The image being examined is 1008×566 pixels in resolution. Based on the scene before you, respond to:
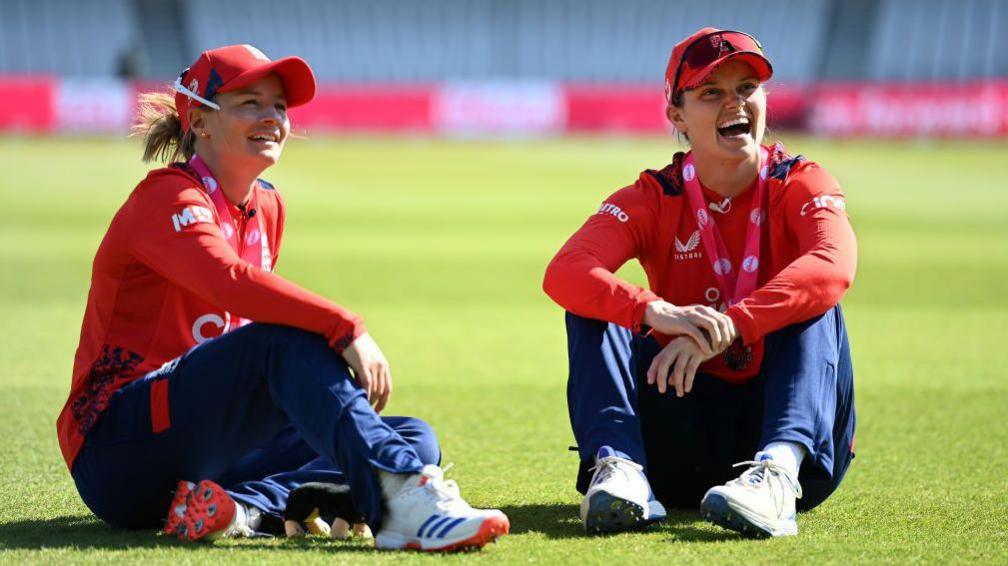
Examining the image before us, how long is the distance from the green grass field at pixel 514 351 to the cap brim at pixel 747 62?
1.38m

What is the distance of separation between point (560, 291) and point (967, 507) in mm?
1492

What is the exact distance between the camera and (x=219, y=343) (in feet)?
12.0

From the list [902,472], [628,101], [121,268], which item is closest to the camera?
[121,268]

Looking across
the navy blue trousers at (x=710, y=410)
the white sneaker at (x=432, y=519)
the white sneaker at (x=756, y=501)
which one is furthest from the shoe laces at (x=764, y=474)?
the white sneaker at (x=432, y=519)

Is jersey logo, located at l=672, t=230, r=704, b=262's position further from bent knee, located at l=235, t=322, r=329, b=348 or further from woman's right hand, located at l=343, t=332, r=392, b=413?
bent knee, located at l=235, t=322, r=329, b=348

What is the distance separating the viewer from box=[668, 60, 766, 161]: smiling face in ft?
14.4

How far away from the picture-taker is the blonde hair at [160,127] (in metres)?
4.21

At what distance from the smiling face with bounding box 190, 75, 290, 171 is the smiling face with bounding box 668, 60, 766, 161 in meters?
1.35

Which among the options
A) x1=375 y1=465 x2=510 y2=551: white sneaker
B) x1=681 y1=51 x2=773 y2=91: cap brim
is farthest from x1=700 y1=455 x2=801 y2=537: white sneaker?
x1=681 y1=51 x2=773 y2=91: cap brim

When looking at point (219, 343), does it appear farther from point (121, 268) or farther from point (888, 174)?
point (888, 174)

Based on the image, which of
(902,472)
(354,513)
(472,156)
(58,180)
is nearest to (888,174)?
(472,156)

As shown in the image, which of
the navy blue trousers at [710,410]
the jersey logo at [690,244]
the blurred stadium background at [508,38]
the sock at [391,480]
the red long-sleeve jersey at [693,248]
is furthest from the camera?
the blurred stadium background at [508,38]

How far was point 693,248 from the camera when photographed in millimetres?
4469

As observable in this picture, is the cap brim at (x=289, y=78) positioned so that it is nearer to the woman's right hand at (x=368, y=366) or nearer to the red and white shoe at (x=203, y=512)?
the woman's right hand at (x=368, y=366)
